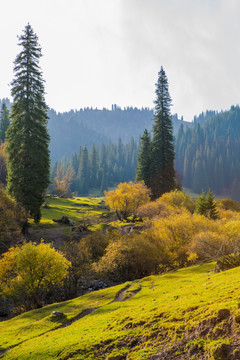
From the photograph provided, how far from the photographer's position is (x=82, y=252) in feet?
87.5

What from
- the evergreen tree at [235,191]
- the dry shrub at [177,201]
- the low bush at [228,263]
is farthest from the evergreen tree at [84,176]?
the low bush at [228,263]

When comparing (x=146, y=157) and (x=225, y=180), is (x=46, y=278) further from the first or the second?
(x=225, y=180)

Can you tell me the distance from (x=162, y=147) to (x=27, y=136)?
3554cm

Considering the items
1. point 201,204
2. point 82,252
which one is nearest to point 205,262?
point 82,252

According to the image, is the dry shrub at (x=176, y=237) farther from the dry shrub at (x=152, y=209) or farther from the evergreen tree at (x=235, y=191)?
the evergreen tree at (x=235, y=191)

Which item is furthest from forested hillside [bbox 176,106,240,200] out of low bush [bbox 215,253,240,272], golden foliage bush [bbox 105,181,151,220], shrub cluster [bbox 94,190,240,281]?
low bush [bbox 215,253,240,272]

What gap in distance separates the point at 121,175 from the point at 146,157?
9868 cm

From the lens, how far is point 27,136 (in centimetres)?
3619

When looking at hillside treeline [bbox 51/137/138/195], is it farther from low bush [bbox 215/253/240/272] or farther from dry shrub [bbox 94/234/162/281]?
low bush [bbox 215/253/240/272]

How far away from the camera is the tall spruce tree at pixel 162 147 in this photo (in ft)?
197

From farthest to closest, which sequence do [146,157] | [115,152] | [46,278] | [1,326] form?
[115,152] < [146,157] < [46,278] < [1,326]

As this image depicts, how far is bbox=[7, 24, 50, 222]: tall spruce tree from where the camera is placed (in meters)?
35.7

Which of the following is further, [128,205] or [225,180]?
[225,180]

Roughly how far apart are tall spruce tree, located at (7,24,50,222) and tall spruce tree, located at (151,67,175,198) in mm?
31748
